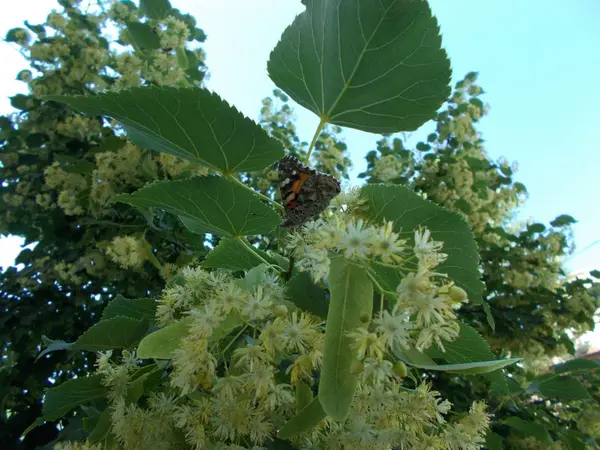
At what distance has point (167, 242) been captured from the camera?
9.29 feet

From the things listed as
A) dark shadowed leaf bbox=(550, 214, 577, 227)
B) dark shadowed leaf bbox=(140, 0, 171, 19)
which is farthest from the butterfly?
dark shadowed leaf bbox=(550, 214, 577, 227)

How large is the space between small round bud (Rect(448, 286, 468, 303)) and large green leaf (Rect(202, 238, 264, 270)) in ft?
1.46

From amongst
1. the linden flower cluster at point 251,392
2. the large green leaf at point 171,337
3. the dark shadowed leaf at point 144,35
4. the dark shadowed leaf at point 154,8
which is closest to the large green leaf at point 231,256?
the linden flower cluster at point 251,392

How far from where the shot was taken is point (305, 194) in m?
0.86

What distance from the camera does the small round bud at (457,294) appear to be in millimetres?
621

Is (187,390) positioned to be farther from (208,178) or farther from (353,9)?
(353,9)

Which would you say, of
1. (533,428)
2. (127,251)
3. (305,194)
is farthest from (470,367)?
(127,251)

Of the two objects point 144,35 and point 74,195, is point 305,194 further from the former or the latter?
point 144,35

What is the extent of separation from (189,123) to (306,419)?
0.51 meters

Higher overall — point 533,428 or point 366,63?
point 366,63

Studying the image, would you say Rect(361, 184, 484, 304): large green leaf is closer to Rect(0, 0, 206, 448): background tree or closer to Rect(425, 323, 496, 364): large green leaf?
Rect(425, 323, 496, 364): large green leaf

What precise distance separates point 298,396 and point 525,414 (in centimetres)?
222

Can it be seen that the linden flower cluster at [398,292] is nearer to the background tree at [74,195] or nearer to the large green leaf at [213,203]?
the large green leaf at [213,203]

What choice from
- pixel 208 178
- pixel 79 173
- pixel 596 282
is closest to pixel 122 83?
pixel 79 173
